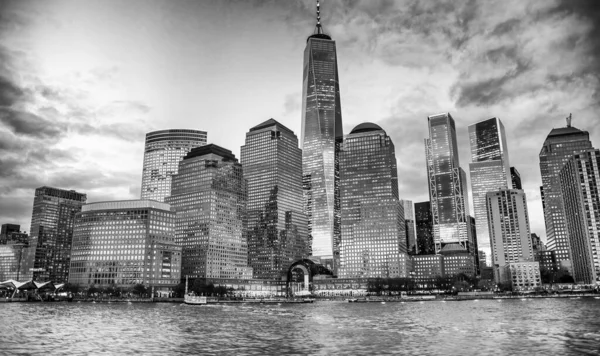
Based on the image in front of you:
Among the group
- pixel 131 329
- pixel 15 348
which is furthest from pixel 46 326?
pixel 15 348

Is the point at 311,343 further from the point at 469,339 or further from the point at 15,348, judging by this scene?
the point at 15,348

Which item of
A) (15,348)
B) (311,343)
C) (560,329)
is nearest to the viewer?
(15,348)

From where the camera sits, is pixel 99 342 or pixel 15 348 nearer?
pixel 15 348

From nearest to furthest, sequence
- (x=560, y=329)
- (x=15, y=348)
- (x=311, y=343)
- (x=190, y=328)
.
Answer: (x=15, y=348) → (x=311, y=343) → (x=560, y=329) → (x=190, y=328)

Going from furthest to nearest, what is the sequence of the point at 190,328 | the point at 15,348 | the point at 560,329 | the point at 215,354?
the point at 190,328
the point at 560,329
the point at 15,348
the point at 215,354

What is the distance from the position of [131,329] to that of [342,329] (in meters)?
37.7

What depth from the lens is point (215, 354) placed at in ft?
194

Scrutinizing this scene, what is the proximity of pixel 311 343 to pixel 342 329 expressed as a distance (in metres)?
21.8

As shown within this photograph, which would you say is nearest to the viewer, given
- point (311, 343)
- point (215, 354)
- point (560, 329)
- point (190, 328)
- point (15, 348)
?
point (215, 354)

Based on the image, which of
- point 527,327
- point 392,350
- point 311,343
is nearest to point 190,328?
point 311,343

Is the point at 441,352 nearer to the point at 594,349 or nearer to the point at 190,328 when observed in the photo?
the point at 594,349

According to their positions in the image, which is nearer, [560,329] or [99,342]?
[99,342]

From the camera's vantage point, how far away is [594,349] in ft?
199

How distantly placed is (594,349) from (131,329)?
72460 millimetres
